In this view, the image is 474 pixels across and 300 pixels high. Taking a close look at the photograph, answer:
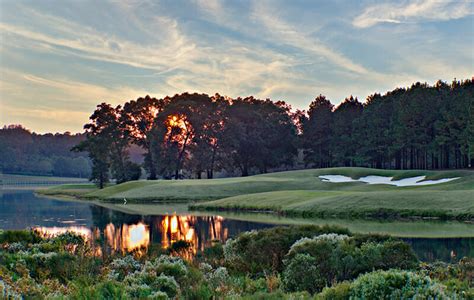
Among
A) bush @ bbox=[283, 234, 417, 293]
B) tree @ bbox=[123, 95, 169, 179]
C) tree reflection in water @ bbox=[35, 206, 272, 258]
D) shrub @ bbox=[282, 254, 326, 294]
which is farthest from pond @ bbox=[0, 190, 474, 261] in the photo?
tree @ bbox=[123, 95, 169, 179]

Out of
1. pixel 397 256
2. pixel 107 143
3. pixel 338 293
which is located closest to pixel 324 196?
pixel 397 256

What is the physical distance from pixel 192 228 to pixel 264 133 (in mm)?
68712

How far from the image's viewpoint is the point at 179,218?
112 feet

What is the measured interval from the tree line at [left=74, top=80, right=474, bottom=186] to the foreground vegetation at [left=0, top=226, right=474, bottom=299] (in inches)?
2295

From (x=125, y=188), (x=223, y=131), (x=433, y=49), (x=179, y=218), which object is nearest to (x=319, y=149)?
(x=223, y=131)

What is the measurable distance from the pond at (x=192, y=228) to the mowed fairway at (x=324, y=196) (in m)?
3.17

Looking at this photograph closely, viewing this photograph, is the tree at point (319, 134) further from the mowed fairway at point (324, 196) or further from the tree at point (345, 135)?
the mowed fairway at point (324, 196)

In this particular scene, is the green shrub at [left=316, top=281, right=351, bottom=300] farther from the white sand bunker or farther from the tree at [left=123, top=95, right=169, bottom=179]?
the tree at [left=123, top=95, right=169, bottom=179]

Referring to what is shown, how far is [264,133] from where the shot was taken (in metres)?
96.5

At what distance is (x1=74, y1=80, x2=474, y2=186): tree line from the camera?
7200cm

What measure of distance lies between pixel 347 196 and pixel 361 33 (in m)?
12.2

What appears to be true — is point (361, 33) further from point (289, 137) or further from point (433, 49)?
point (289, 137)

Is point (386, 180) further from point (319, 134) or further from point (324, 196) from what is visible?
point (319, 134)

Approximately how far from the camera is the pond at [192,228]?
2008cm
